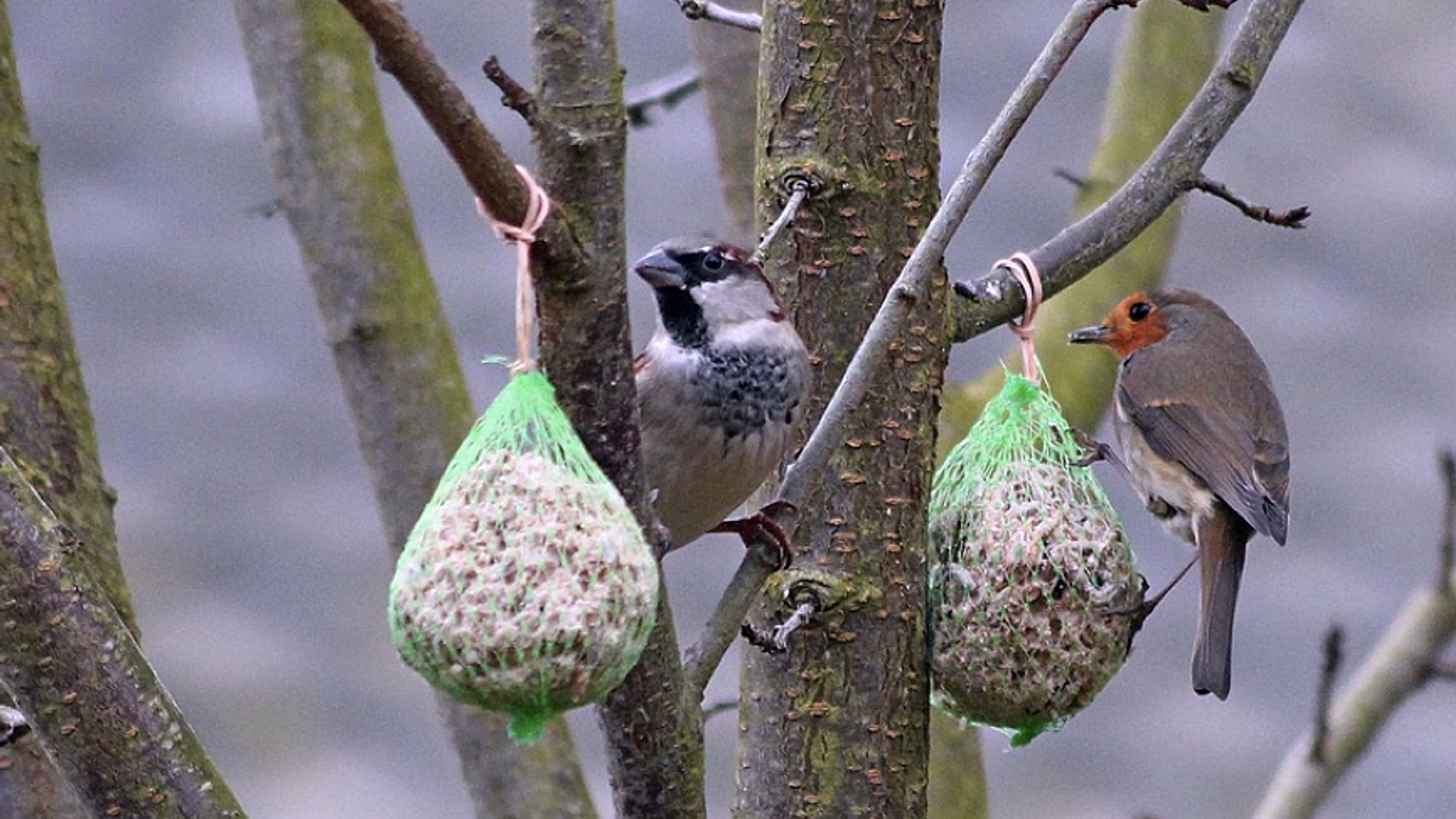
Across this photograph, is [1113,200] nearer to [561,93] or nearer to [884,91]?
[884,91]

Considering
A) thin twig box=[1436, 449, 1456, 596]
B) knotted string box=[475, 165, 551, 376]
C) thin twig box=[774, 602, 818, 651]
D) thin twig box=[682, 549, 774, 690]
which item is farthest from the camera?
thin twig box=[1436, 449, 1456, 596]

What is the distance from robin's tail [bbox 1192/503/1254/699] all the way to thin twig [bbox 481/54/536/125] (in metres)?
1.91

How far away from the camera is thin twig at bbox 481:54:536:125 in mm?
1913

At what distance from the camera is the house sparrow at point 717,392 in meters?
3.02

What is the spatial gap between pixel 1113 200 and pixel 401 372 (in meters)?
1.37

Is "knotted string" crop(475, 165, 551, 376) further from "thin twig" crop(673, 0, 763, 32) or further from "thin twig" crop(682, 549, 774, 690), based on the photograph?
"thin twig" crop(673, 0, 763, 32)

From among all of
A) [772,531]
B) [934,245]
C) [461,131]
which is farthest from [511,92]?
[772,531]

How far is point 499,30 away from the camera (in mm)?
5410

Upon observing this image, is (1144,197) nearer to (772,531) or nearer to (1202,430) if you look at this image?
(772,531)

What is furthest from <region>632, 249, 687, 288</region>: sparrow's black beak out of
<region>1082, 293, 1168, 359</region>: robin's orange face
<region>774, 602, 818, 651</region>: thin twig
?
<region>1082, 293, 1168, 359</region>: robin's orange face

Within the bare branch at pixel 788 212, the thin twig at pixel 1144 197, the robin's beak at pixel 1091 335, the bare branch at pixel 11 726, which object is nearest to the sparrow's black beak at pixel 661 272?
the bare branch at pixel 788 212

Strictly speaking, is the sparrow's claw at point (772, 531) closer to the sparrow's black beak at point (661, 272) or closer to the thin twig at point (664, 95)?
the sparrow's black beak at point (661, 272)

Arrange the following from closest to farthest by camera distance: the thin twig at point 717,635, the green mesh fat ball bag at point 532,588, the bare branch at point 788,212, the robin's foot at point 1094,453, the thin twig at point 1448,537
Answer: the green mesh fat ball bag at point 532,588 → the thin twig at point 717,635 → the bare branch at point 788,212 → the robin's foot at point 1094,453 → the thin twig at point 1448,537

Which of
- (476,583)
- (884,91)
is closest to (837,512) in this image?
(884,91)
